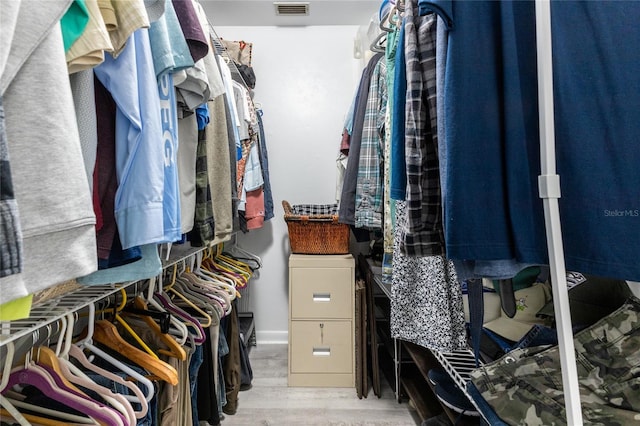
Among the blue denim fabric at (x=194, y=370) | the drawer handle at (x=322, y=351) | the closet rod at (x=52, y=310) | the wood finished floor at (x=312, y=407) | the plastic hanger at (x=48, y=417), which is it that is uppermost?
the closet rod at (x=52, y=310)

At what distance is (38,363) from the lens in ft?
2.64

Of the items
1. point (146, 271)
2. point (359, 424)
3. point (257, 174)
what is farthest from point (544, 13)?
point (359, 424)

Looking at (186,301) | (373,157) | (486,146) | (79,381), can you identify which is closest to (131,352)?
(79,381)

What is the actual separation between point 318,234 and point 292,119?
976 millimetres

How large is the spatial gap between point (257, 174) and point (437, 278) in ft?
3.87

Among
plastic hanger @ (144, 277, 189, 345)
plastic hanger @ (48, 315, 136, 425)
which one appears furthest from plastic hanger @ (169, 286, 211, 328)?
plastic hanger @ (48, 315, 136, 425)

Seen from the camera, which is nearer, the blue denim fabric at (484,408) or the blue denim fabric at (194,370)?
the blue denim fabric at (484,408)

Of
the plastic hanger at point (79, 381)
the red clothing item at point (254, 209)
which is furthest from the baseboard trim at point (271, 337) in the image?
the plastic hanger at point (79, 381)

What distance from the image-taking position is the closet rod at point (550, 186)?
1.88ft

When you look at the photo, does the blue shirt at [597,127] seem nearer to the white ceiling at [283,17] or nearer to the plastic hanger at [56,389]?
the plastic hanger at [56,389]

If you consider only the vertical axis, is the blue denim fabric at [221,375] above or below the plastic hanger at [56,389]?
below

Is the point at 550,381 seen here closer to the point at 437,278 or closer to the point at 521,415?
the point at 521,415

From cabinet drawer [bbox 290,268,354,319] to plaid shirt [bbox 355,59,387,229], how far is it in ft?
1.91

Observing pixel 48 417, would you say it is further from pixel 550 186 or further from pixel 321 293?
pixel 321 293
